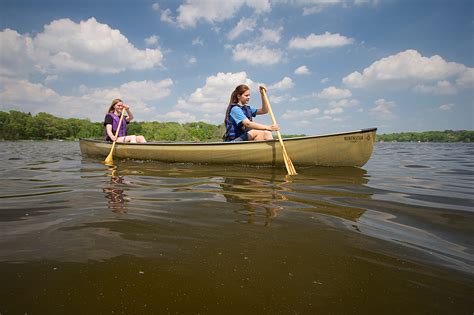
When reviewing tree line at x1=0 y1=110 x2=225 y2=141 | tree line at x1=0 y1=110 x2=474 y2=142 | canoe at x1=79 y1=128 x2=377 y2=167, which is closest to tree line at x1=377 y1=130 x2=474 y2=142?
tree line at x1=0 y1=110 x2=474 y2=142

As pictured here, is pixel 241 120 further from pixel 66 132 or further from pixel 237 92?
pixel 66 132

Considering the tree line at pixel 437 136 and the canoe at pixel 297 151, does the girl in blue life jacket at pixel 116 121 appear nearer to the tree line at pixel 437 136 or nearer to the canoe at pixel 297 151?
the canoe at pixel 297 151

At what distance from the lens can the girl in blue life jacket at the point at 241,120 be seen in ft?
19.3

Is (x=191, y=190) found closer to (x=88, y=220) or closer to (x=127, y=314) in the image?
(x=88, y=220)

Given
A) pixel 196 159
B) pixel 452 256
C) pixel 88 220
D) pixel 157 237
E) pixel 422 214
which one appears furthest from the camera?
pixel 196 159

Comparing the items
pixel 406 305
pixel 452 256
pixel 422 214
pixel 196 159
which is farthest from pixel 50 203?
pixel 196 159

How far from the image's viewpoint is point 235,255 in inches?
54.6

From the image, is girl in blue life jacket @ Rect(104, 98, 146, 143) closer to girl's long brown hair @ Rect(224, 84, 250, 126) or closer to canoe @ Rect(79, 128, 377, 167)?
canoe @ Rect(79, 128, 377, 167)

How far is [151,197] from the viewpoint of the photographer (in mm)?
2709

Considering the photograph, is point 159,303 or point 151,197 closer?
point 159,303

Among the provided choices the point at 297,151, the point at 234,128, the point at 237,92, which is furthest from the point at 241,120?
the point at 297,151

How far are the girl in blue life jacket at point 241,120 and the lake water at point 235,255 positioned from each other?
3.50 metres

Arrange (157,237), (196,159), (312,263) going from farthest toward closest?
1. (196,159)
2. (157,237)
3. (312,263)

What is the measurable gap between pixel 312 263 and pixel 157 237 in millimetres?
947
